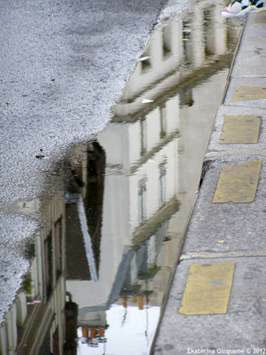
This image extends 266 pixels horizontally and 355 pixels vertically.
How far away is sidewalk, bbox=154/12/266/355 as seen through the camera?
4.95m

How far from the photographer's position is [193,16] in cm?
1219

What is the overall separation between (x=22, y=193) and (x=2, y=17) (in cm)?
572

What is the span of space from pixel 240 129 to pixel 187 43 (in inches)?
124

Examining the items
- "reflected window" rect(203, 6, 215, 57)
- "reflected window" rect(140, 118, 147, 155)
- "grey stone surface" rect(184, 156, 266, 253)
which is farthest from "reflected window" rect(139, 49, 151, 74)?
"grey stone surface" rect(184, 156, 266, 253)

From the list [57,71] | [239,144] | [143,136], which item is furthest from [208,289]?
[57,71]

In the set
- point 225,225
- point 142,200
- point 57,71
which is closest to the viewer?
point 225,225

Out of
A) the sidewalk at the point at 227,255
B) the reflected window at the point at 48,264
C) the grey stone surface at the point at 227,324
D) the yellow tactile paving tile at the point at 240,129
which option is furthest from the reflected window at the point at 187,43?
the grey stone surface at the point at 227,324

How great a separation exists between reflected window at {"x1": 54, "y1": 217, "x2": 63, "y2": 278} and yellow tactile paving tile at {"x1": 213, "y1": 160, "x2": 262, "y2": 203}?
88 cm

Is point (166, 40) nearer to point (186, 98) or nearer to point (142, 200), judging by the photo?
→ point (186, 98)

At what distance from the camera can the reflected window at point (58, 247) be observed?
603cm

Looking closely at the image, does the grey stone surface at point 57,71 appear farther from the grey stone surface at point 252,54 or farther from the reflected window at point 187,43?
the grey stone surface at point 252,54

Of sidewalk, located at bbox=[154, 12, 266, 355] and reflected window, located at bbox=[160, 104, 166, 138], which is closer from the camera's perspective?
sidewalk, located at bbox=[154, 12, 266, 355]

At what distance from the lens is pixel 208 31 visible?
1136cm

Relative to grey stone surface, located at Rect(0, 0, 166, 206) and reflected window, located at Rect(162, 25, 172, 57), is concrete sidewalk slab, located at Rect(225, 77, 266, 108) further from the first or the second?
reflected window, located at Rect(162, 25, 172, 57)
